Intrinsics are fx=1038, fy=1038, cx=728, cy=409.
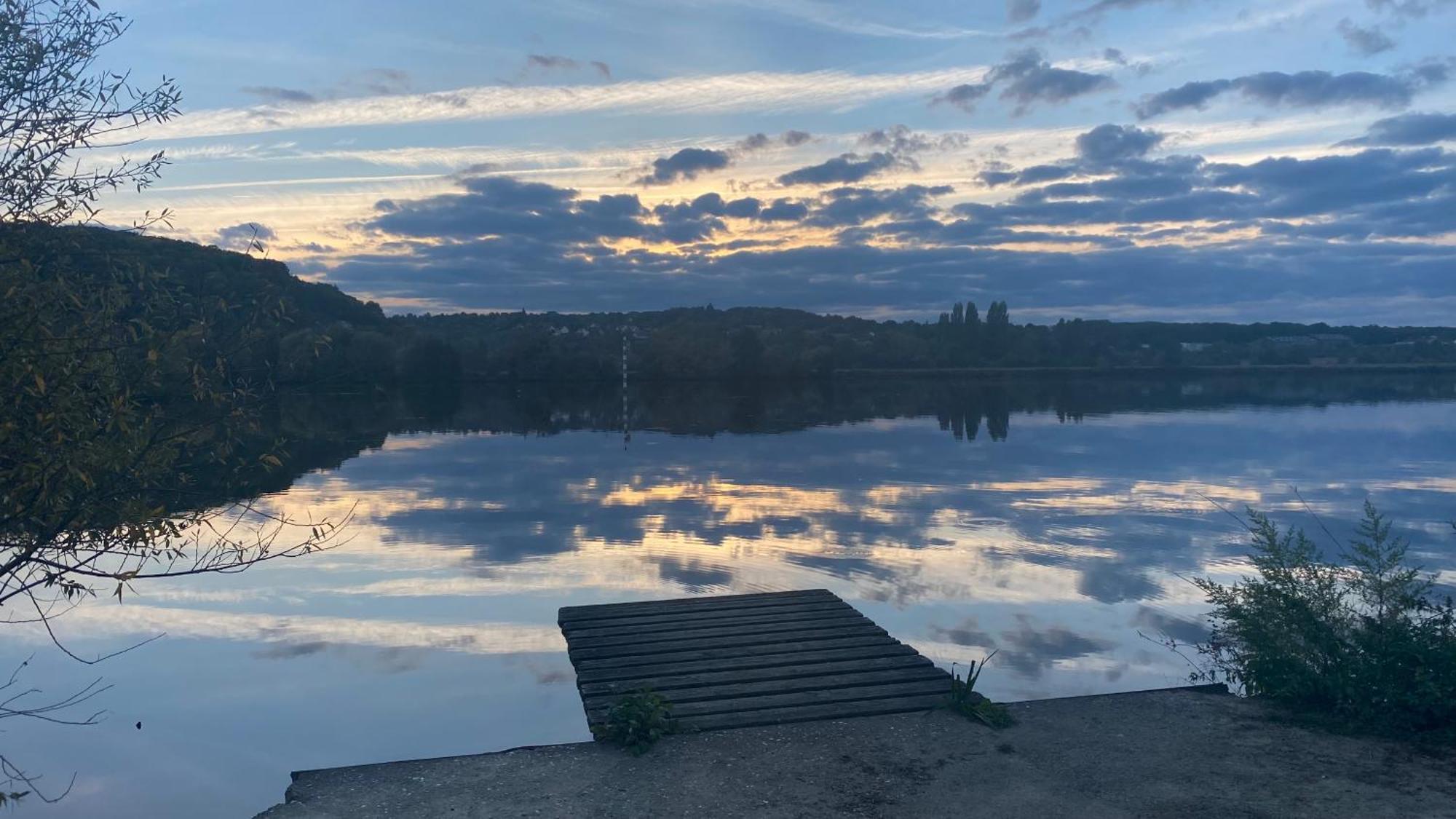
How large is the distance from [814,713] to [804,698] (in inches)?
11.3

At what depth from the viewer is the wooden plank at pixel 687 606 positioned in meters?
10.4

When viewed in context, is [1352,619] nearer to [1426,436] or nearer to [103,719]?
[103,719]

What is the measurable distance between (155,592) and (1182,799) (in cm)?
1192

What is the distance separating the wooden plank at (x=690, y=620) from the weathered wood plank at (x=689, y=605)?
0.57 ft

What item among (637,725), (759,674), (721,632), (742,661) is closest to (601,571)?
(721,632)

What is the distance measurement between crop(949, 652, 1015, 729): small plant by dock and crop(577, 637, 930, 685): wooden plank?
3.90 ft

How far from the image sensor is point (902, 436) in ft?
113

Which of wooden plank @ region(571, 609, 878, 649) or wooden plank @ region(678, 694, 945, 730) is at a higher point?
wooden plank @ region(678, 694, 945, 730)

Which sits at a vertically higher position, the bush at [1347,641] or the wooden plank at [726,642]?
the bush at [1347,641]

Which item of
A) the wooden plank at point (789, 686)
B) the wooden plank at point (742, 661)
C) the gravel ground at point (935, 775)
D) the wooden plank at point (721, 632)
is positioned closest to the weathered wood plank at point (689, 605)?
the wooden plank at point (721, 632)

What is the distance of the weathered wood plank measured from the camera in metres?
10.5

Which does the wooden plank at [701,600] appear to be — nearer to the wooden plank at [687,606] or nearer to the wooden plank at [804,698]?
the wooden plank at [687,606]

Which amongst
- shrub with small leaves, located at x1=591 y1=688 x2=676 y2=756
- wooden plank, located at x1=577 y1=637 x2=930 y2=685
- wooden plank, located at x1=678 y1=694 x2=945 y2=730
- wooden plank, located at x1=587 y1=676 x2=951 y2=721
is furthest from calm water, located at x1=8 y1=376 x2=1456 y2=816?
wooden plank, located at x1=678 y1=694 x2=945 y2=730

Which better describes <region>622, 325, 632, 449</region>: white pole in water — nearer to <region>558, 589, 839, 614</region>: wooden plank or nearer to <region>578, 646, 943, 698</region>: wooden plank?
<region>558, 589, 839, 614</region>: wooden plank
